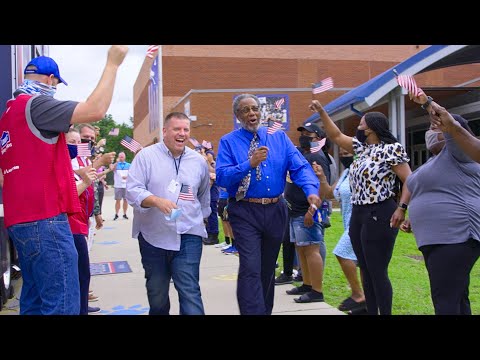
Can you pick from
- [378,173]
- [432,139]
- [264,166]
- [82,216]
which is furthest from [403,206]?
[82,216]

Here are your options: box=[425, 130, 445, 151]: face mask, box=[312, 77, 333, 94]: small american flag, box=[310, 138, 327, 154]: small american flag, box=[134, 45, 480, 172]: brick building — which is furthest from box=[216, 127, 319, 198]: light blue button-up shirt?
box=[134, 45, 480, 172]: brick building

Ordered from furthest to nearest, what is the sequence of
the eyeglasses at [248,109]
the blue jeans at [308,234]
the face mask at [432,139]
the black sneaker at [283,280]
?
the black sneaker at [283,280] < the blue jeans at [308,234] < the eyeglasses at [248,109] < the face mask at [432,139]

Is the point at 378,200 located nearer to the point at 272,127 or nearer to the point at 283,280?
the point at 272,127

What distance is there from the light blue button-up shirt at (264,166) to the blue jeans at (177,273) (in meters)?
0.61

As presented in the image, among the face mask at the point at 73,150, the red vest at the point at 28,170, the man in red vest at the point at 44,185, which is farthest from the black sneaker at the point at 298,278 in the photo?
the red vest at the point at 28,170

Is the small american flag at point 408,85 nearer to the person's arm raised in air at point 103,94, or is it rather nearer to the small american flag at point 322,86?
the small american flag at point 322,86

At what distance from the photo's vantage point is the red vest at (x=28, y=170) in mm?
2924

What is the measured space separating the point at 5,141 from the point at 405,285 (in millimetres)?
5220

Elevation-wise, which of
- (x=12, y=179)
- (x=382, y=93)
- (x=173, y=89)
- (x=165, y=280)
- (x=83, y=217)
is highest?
(x=173, y=89)

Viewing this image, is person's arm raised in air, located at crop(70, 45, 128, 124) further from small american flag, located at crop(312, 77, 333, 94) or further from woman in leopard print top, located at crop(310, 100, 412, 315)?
small american flag, located at crop(312, 77, 333, 94)

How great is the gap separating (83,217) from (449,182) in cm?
314

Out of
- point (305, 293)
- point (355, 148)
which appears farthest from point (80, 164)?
point (305, 293)

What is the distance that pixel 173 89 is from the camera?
33469mm

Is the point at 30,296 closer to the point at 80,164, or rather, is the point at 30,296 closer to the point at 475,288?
the point at 80,164
